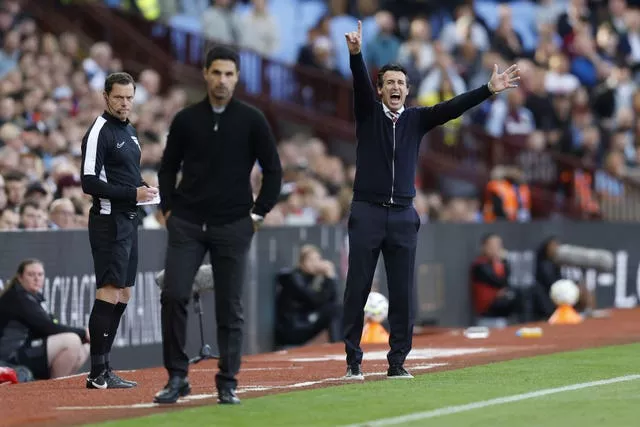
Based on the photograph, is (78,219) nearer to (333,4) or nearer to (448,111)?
(448,111)

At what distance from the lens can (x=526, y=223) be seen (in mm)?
24094

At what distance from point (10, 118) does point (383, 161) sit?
7.74 metres

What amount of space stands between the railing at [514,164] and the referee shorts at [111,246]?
14.0 metres

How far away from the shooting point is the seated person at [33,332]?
14328mm

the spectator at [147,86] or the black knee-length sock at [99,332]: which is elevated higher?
the spectator at [147,86]

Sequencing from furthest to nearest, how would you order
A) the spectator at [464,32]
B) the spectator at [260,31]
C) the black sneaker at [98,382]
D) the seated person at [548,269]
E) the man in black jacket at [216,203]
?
1. the spectator at [464,32]
2. the spectator at [260,31]
3. the seated person at [548,269]
4. the black sneaker at [98,382]
5. the man in black jacket at [216,203]

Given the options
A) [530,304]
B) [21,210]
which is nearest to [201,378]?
[21,210]

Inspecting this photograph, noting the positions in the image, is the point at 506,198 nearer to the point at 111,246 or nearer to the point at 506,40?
the point at 506,40

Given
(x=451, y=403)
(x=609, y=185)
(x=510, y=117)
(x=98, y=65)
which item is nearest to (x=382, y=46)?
(x=510, y=117)

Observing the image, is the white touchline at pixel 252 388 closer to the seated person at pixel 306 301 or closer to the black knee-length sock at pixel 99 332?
the black knee-length sock at pixel 99 332

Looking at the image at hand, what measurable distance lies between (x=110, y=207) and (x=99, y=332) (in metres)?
0.93

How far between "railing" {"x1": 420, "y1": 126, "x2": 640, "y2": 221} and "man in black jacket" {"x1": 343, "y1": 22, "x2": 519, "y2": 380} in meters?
13.3

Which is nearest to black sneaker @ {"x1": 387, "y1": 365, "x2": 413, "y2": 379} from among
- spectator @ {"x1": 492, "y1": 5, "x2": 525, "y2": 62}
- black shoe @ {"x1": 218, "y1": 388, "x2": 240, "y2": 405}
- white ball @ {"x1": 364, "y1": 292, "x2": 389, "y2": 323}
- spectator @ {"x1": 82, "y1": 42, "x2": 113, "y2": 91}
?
black shoe @ {"x1": 218, "y1": 388, "x2": 240, "y2": 405}

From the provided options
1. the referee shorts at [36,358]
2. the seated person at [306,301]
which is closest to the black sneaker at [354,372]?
the referee shorts at [36,358]
